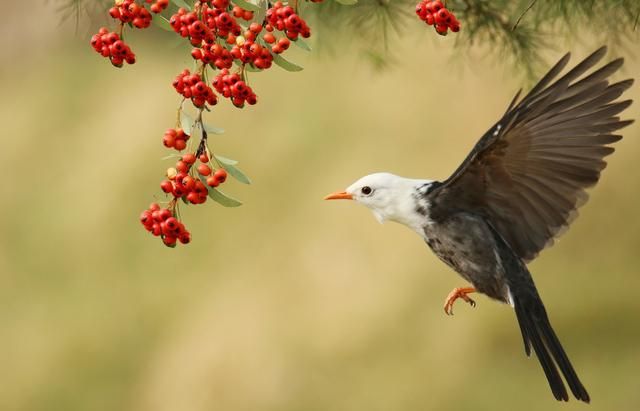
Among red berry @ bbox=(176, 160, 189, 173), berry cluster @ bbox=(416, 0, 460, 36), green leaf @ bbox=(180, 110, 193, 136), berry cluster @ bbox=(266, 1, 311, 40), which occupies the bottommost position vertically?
red berry @ bbox=(176, 160, 189, 173)

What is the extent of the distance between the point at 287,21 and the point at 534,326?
63 centimetres

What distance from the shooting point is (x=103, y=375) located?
3895 millimetres

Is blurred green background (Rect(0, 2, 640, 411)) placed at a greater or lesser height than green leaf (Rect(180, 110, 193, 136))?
lesser

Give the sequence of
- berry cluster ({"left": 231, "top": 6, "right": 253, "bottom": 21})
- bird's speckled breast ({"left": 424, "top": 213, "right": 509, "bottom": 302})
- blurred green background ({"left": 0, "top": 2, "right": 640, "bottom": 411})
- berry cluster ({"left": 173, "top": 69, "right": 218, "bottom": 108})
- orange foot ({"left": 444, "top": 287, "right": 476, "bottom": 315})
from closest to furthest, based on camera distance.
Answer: berry cluster ({"left": 173, "top": 69, "right": 218, "bottom": 108}) < berry cluster ({"left": 231, "top": 6, "right": 253, "bottom": 21}) < bird's speckled breast ({"left": 424, "top": 213, "right": 509, "bottom": 302}) < orange foot ({"left": 444, "top": 287, "right": 476, "bottom": 315}) < blurred green background ({"left": 0, "top": 2, "right": 640, "bottom": 411})

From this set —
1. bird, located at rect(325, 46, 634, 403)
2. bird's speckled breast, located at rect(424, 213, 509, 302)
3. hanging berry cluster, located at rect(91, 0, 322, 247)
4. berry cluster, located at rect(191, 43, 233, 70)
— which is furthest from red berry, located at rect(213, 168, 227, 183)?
bird's speckled breast, located at rect(424, 213, 509, 302)

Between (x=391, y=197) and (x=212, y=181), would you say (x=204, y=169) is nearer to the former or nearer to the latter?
(x=212, y=181)

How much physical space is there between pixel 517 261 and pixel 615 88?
34 centimetres

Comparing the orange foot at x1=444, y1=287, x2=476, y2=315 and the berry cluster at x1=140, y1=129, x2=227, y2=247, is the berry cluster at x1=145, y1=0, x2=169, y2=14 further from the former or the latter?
the orange foot at x1=444, y1=287, x2=476, y2=315

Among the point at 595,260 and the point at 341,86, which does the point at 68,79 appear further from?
the point at 595,260

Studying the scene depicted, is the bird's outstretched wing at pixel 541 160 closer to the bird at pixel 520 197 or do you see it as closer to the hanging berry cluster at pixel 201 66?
the bird at pixel 520 197

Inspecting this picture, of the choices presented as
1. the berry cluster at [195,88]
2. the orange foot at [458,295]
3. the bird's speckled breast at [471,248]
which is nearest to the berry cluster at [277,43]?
the berry cluster at [195,88]

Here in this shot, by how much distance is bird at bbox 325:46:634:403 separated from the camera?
57.4 inches

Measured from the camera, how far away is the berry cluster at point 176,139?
136 centimetres

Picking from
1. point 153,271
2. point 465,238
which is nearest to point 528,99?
point 465,238
